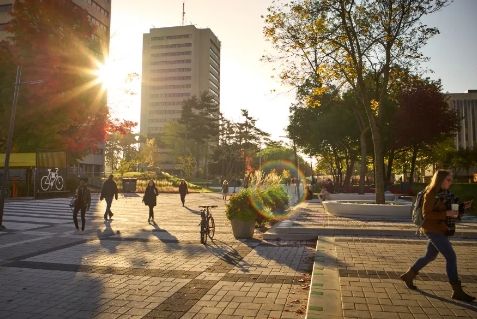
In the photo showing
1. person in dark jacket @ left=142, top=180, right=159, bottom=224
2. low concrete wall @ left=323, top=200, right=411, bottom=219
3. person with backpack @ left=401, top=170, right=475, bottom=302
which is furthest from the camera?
person in dark jacket @ left=142, top=180, right=159, bottom=224

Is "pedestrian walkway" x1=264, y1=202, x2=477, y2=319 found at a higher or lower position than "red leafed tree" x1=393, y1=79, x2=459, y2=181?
lower

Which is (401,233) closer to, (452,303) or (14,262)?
(452,303)

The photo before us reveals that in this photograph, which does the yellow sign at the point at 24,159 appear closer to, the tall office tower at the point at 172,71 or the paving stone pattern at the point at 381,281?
the paving stone pattern at the point at 381,281

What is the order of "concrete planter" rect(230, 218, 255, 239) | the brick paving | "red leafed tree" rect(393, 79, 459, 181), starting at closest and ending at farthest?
the brick paving < "concrete planter" rect(230, 218, 255, 239) < "red leafed tree" rect(393, 79, 459, 181)

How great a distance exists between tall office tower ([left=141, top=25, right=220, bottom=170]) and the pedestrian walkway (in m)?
128

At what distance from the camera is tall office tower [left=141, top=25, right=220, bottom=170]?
138375 mm

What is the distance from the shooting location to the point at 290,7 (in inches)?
661

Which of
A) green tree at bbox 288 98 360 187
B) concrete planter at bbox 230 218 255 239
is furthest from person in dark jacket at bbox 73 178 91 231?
green tree at bbox 288 98 360 187

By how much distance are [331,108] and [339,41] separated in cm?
2207

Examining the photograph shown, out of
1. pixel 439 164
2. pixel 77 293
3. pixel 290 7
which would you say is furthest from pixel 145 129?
pixel 77 293

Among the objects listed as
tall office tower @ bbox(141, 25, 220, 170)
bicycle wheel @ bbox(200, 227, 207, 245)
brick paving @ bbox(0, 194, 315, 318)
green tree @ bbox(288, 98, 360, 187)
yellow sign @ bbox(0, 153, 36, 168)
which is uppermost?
tall office tower @ bbox(141, 25, 220, 170)

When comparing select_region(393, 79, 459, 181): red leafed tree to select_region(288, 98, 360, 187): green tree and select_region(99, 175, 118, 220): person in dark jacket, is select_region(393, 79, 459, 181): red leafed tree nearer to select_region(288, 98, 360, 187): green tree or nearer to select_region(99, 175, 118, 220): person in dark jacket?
select_region(288, 98, 360, 187): green tree

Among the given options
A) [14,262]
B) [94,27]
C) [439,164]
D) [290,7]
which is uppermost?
[94,27]

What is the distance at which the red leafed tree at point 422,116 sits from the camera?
31.1 m
